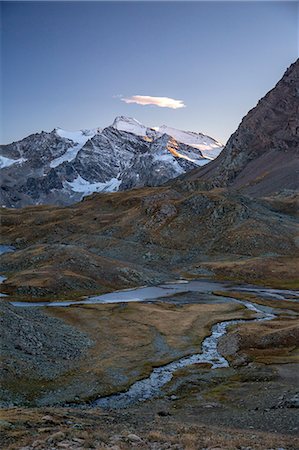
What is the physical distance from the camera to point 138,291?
133m

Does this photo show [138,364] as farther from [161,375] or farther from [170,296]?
[170,296]

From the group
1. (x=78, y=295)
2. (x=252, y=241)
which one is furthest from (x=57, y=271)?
(x=252, y=241)

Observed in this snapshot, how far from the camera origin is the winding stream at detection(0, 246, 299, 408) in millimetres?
52781

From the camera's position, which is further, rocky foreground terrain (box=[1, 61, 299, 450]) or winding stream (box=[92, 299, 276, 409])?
winding stream (box=[92, 299, 276, 409])

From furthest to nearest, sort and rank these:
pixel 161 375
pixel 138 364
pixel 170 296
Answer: pixel 170 296, pixel 138 364, pixel 161 375

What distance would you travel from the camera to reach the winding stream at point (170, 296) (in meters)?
52.8

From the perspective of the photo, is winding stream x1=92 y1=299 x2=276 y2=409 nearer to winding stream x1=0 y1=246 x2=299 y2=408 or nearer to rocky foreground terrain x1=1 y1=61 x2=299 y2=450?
winding stream x1=0 y1=246 x2=299 y2=408

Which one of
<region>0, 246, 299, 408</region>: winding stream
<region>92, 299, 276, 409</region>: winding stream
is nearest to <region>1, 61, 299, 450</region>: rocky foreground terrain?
<region>92, 299, 276, 409</region>: winding stream

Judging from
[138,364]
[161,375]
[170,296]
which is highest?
[138,364]

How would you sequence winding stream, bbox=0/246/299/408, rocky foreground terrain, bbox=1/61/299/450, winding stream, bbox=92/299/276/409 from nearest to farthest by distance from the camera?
rocky foreground terrain, bbox=1/61/299/450, winding stream, bbox=92/299/276/409, winding stream, bbox=0/246/299/408

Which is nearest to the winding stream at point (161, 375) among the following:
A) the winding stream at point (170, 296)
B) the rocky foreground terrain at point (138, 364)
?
the winding stream at point (170, 296)

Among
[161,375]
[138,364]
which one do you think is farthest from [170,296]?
[161,375]

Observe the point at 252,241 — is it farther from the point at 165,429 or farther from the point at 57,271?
the point at 165,429

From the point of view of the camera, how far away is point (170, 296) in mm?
123938
